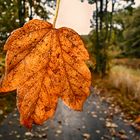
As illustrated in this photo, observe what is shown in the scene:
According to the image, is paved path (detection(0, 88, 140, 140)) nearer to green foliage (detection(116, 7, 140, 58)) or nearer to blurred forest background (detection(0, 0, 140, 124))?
blurred forest background (detection(0, 0, 140, 124))

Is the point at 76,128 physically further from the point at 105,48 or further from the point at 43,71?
the point at 105,48

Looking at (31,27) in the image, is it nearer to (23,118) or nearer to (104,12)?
(23,118)

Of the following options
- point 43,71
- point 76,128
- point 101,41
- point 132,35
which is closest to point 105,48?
point 101,41

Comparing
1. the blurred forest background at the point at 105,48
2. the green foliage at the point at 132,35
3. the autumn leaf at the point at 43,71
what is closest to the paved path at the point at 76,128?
the blurred forest background at the point at 105,48

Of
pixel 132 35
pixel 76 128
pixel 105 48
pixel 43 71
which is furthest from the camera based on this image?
pixel 132 35

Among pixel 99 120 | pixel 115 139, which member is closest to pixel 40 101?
pixel 115 139

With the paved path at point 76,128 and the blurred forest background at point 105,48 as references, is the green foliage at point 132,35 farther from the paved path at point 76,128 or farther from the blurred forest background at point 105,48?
the paved path at point 76,128
